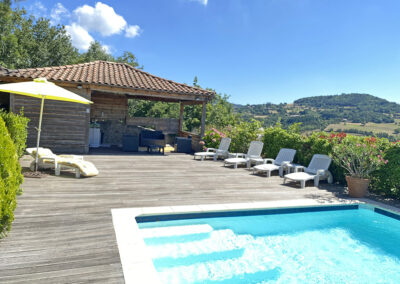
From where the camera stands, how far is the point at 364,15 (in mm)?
16812

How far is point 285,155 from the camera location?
969 cm

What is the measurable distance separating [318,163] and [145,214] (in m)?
5.92

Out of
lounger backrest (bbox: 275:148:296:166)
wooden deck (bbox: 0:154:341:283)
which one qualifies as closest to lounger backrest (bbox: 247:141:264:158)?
lounger backrest (bbox: 275:148:296:166)

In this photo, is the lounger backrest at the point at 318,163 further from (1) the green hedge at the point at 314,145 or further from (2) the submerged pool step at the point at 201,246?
(2) the submerged pool step at the point at 201,246

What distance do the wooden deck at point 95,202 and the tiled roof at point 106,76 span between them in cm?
345

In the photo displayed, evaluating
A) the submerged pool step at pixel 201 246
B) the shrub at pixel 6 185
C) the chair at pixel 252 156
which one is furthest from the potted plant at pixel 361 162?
the shrub at pixel 6 185

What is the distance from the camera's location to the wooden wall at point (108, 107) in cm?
1518

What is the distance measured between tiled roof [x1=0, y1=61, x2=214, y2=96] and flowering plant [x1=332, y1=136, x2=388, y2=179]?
716 cm

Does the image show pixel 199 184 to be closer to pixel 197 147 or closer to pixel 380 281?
pixel 380 281

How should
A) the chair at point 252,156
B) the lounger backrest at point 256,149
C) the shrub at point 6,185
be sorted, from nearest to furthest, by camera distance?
the shrub at point 6,185
the chair at point 252,156
the lounger backrest at point 256,149

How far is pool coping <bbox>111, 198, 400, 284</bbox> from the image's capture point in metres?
2.97

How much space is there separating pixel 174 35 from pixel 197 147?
15.9m

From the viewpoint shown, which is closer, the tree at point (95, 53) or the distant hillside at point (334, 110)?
the tree at point (95, 53)

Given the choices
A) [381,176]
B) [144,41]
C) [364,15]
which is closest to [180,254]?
[381,176]
